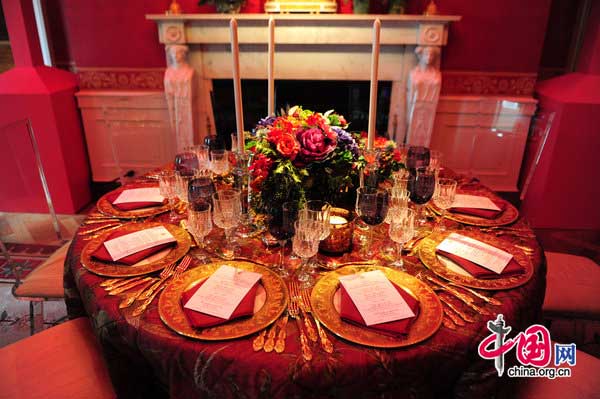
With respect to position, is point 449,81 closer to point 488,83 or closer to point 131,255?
point 488,83

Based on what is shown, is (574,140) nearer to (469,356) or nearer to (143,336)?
(469,356)

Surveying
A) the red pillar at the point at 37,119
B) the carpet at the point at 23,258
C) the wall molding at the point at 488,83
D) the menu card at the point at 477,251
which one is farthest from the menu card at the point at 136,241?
the wall molding at the point at 488,83

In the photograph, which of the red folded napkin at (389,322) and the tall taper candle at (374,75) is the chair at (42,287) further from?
the tall taper candle at (374,75)

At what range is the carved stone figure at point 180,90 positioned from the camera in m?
3.13

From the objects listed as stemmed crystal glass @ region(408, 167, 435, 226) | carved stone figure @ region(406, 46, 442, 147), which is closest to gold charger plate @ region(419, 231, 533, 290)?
stemmed crystal glass @ region(408, 167, 435, 226)

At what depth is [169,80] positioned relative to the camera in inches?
124

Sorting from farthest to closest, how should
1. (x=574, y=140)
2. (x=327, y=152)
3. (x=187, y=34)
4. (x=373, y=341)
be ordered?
(x=187, y=34), (x=574, y=140), (x=327, y=152), (x=373, y=341)

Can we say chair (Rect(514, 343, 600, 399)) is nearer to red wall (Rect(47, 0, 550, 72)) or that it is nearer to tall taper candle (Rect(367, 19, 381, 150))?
tall taper candle (Rect(367, 19, 381, 150))

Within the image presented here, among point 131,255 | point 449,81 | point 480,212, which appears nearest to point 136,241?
point 131,255

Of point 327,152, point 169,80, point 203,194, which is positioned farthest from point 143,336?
point 169,80

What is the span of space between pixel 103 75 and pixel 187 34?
81 cm

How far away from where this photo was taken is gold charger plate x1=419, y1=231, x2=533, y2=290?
112cm

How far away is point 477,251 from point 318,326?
1.95ft

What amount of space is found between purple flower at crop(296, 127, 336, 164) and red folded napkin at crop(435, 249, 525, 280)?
49 centimetres
